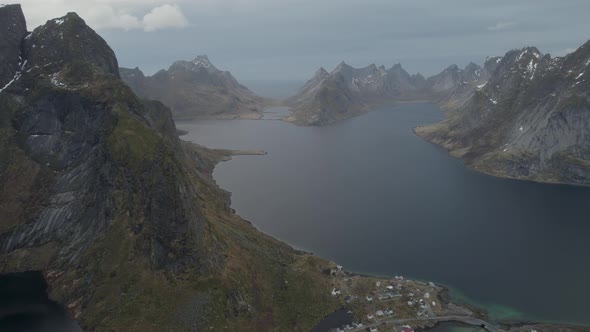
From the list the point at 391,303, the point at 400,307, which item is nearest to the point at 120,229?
the point at 391,303

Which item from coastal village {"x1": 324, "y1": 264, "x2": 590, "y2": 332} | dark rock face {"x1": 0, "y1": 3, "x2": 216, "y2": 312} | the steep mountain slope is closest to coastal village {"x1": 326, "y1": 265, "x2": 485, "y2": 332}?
coastal village {"x1": 324, "y1": 264, "x2": 590, "y2": 332}

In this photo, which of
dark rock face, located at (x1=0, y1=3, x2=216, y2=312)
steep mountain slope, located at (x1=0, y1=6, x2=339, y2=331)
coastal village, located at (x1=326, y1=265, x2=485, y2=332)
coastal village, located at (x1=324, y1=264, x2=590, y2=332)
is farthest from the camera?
dark rock face, located at (x1=0, y1=3, x2=216, y2=312)

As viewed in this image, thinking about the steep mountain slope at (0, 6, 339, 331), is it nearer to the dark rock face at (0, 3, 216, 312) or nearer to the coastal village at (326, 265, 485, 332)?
the dark rock face at (0, 3, 216, 312)

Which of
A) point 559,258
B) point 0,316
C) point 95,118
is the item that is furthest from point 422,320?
point 95,118

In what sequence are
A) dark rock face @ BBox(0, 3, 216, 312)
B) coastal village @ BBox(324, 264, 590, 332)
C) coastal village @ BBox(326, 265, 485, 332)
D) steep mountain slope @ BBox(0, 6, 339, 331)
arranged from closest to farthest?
1. coastal village @ BBox(324, 264, 590, 332)
2. coastal village @ BBox(326, 265, 485, 332)
3. steep mountain slope @ BBox(0, 6, 339, 331)
4. dark rock face @ BBox(0, 3, 216, 312)

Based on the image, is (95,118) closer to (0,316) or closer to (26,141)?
(26,141)
